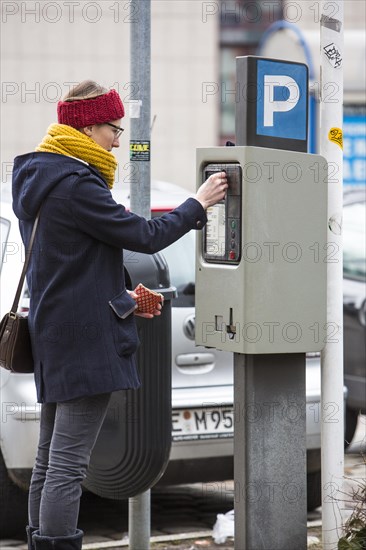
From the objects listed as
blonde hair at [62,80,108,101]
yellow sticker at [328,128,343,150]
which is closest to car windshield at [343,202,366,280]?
yellow sticker at [328,128,343,150]

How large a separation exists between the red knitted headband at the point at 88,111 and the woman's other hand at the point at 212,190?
0.42 meters

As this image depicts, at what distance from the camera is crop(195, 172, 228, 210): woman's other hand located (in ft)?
13.5

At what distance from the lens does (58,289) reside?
3.96m

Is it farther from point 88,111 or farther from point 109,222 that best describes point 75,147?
point 109,222

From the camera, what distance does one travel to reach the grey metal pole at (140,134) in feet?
16.0

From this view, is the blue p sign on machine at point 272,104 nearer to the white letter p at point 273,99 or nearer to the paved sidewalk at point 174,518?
the white letter p at point 273,99

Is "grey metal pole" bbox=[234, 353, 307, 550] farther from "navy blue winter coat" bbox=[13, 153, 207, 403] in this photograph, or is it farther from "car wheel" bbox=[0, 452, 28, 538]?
"car wheel" bbox=[0, 452, 28, 538]

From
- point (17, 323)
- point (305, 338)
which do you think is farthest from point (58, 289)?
point (305, 338)

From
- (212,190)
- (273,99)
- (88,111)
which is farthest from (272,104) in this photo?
(88,111)

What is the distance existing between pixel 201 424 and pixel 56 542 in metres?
1.48

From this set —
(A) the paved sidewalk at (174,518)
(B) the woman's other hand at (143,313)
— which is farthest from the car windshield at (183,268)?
(B) the woman's other hand at (143,313)

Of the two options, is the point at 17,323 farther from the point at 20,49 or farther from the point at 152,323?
the point at 20,49

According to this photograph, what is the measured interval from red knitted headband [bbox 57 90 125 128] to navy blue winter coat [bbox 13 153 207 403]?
0.17 m

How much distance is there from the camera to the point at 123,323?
4016 millimetres
